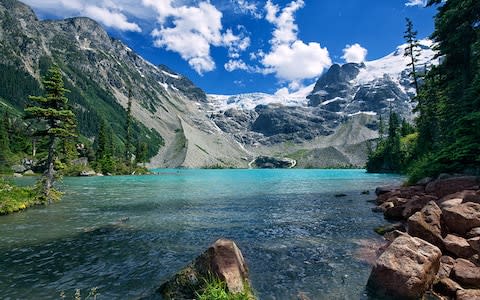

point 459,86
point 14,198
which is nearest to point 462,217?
point 459,86

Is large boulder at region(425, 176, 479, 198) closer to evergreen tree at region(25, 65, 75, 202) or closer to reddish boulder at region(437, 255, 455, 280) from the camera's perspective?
reddish boulder at region(437, 255, 455, 280)

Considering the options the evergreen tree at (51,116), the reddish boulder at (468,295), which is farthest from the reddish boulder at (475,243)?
the evergreen tree at (51,116)

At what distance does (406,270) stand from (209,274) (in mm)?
7195

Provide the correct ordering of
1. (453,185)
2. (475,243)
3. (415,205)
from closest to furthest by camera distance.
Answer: (475,243) → (415,205) → (453,185)

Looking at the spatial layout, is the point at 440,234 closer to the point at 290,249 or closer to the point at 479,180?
the point at 290,249

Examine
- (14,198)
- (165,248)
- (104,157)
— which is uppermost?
(104,157)

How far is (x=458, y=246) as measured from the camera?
13.8 metres

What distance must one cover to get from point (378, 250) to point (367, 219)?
33.3 ft

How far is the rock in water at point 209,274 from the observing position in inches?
438

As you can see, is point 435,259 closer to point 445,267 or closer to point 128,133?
point 445,267

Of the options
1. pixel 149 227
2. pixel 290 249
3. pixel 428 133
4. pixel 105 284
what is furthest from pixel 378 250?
pixel 428 133

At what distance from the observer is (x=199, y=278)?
1145 cm

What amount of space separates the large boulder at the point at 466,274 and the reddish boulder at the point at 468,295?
839 mm

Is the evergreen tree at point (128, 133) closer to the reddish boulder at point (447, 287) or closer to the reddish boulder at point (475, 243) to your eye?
the reddish boulder at point (475, 243)
